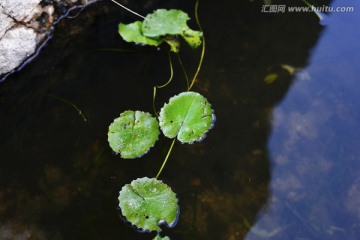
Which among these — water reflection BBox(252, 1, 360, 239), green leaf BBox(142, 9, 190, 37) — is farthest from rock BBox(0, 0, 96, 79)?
water reflection BBox(252, 1, 360, 239)

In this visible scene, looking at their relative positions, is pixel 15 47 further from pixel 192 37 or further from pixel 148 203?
pixel 148 203

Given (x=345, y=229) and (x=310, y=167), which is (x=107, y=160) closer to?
(x=310, y=167)

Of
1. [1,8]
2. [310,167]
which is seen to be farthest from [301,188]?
[1,8]

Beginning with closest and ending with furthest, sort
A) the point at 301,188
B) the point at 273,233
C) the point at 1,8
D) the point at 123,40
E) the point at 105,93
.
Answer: the point at 273,233, the point at 301,188, the point at 1,8, the point at 105,93, the point at 123,40

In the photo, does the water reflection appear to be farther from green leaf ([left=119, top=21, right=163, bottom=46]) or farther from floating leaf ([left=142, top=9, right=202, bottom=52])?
green leaf ([left=119, top=21, right=163, bottom=46])

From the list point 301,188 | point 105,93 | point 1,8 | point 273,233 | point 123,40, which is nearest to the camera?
point 273,233

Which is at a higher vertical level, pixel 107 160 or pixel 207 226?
pixel 107 160

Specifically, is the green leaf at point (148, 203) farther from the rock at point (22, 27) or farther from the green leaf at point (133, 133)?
the rock at point (22, 27)

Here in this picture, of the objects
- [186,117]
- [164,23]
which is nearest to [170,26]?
[164,23]
